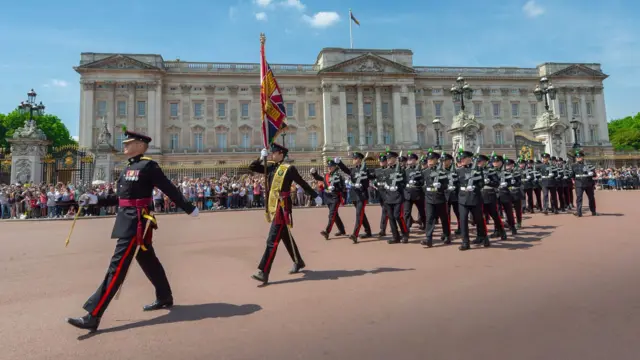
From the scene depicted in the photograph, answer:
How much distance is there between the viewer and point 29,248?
8.65 metres

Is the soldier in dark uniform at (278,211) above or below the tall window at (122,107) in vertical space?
below

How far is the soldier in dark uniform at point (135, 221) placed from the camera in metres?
3.89

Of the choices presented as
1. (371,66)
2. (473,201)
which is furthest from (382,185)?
(371,66)

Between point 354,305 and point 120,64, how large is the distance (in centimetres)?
5126

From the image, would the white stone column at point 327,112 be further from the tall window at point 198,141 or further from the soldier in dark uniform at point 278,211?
the soldier in dark uniform at point 278,211

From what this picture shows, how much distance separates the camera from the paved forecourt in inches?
126

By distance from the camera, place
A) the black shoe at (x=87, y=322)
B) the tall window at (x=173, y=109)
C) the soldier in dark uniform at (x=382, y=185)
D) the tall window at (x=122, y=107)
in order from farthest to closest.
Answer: the tall window at (x=173, y=109) → the tall window at (x=122, y=107) → the soldier in dark uniform at (x=382, y=185) → the black shoe at (x=87, y=322)

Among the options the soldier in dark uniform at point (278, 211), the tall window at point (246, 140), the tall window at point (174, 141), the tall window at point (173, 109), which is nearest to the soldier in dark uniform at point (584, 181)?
the soldier in dark uniform at point (278, 211)

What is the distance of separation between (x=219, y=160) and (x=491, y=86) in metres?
40.5

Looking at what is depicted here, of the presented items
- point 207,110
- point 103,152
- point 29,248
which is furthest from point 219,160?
point 29,248

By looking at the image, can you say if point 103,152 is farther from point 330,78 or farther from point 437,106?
point 437,106

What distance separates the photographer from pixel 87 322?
3.66 m

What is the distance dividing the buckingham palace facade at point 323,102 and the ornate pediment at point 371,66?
0.45ft

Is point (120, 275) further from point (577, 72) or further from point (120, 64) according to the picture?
point (577, 72)
